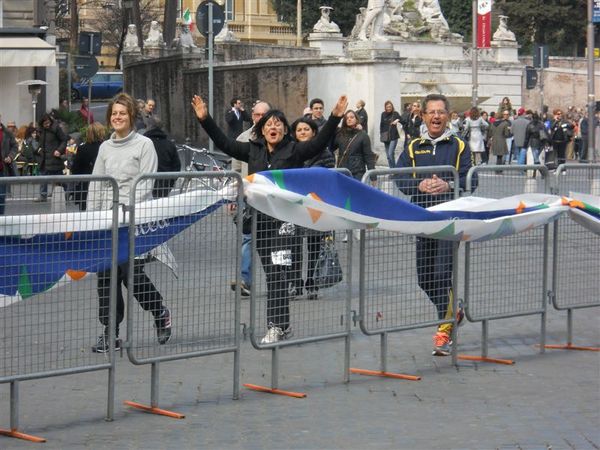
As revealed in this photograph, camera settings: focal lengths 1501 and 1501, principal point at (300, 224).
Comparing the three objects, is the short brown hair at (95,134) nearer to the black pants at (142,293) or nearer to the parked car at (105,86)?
the black pants at (142,293)

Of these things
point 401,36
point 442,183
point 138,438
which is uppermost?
point 401,36

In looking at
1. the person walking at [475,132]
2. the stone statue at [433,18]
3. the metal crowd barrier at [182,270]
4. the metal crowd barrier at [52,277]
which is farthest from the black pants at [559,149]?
the metal crowd barrier at [52,277]

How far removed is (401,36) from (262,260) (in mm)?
53130

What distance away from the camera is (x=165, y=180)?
27.8 ft

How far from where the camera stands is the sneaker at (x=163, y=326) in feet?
27.6

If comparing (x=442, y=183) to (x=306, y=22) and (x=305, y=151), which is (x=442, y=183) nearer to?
(x=305, y=151)

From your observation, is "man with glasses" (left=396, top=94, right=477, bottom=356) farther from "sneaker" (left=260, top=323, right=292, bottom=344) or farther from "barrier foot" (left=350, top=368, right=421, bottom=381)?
"sneaker" (left=260, top=323, right=292, bottom=344)

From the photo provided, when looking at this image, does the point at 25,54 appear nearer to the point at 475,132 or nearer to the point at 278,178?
the point at 475,132

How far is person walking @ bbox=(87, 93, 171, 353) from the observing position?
8.20 meters

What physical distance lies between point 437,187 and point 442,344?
118 centimetres

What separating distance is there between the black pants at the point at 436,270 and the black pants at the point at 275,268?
3.57 ft

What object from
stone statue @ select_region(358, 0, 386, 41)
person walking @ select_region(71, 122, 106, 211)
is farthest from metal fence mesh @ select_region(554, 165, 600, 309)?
stone statue @ select_region(358, 0, 386, 41)

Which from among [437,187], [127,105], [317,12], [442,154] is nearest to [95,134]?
[127,105]

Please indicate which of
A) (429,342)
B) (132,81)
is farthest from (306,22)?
(429,342)
